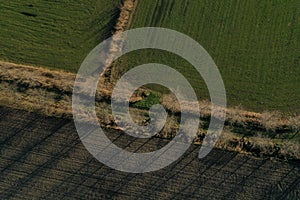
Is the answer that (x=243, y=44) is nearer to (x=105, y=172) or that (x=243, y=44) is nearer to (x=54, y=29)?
(x=105, y=172)

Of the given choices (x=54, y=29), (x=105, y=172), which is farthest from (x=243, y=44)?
(x=54, y=29)

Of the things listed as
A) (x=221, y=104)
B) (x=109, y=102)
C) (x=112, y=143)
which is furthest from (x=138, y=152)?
(x=221, y=104)

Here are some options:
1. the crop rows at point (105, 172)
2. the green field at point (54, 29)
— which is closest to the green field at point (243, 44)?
the green field at point (54, 29)

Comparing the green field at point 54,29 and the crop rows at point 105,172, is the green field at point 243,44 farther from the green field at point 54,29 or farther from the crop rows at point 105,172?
the crop rows at point 105,172

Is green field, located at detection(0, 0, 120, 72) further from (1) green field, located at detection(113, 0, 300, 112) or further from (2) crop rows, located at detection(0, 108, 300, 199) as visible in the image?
(2) crop rows, located at detection(0, 108, 300, 199)

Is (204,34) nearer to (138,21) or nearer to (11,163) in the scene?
(138,21)

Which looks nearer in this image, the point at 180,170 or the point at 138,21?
the point at 180,170
